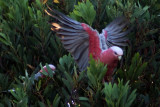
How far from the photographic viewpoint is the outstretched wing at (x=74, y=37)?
6.07 feet

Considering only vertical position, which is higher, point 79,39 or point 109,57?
point 79,39

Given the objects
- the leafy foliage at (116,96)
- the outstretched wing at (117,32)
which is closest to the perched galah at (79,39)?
the outstretched wing at (117,32)

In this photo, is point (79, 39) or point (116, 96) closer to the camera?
point (116, 96)

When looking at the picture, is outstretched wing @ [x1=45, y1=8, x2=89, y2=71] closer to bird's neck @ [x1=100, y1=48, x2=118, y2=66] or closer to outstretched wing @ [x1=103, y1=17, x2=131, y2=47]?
bird's neck @ [x1=100, y1=48, x2=118, y2=66]

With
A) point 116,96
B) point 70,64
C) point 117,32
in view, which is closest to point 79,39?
point 70,64

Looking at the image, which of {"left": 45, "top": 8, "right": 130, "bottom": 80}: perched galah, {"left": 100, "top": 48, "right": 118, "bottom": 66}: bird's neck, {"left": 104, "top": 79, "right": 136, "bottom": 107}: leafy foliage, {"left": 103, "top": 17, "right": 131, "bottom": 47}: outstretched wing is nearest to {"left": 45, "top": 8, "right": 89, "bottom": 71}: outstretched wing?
{"left": 45, "top": 8, "right": 130, "bottom": 80}: perched galah

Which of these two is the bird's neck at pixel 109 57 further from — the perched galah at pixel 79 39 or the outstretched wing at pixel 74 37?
the outstretched wing at pixel 74 37

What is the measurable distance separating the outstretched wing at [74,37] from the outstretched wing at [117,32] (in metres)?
0.26

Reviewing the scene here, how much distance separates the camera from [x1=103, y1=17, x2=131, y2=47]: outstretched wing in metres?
2.09

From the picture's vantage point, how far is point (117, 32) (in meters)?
2.12

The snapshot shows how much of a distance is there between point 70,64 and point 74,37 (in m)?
0.17

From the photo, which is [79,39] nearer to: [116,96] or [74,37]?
[74,37]

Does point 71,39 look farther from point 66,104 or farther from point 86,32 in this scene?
point 66,104

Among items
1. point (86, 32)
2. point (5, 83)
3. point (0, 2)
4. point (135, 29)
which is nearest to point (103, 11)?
point (135, 29)
